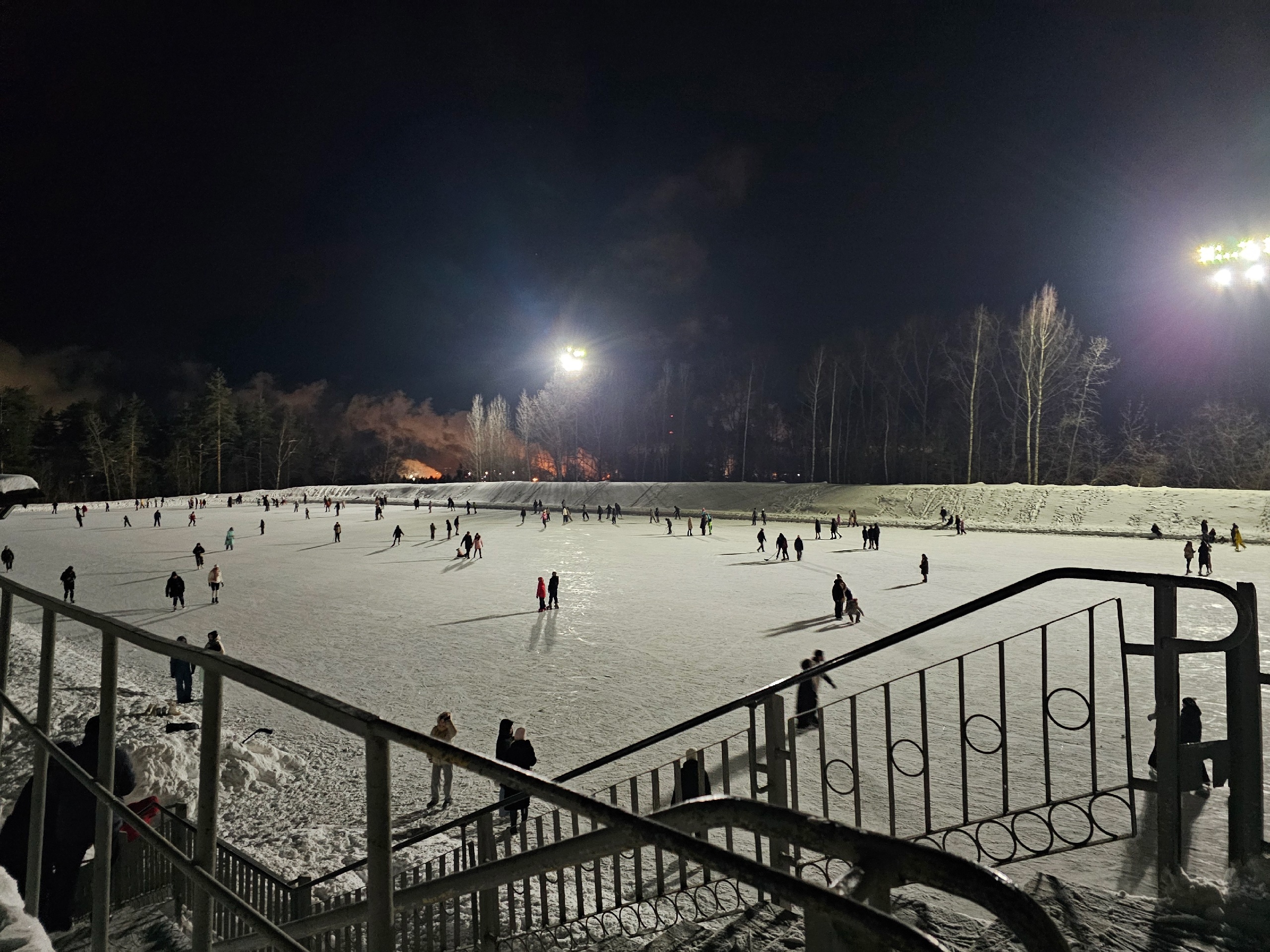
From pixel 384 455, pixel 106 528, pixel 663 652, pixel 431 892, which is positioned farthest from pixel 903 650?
pixel 384 455

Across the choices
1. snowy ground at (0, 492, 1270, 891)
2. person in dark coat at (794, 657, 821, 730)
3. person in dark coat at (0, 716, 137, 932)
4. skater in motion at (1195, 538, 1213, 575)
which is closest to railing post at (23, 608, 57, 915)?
person in dark coat at (0, 716, 137, 932)

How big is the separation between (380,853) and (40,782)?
8.22 feet

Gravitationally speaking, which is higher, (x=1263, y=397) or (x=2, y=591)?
(x=1263, y=397)

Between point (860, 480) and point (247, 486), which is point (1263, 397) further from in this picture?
point (247, 486)

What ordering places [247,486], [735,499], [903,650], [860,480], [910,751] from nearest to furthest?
1. [910,751]
2. [903,650]
3. [735,499]
4. [860,480]
5. [247,486]

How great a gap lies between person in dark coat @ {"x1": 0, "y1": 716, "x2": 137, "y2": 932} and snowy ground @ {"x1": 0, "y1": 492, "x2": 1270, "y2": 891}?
3.19 metres

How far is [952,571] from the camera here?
24344mm

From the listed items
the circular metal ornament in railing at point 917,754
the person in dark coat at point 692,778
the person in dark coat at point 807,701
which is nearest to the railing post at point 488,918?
the circular metal ornament in railing at point 917,754

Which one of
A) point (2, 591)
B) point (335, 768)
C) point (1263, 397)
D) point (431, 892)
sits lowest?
point (335, 768)

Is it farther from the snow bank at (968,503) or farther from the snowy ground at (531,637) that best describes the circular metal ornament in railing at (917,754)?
the snow bank at (968,503)

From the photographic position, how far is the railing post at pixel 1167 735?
3428mm

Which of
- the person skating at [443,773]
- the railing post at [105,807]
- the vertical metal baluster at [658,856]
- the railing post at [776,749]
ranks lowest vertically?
the person skating at [443,773]

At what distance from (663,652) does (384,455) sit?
13778 centimetres

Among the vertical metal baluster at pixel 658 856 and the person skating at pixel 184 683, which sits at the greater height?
the vertical metal baluster at pixel 658 856
